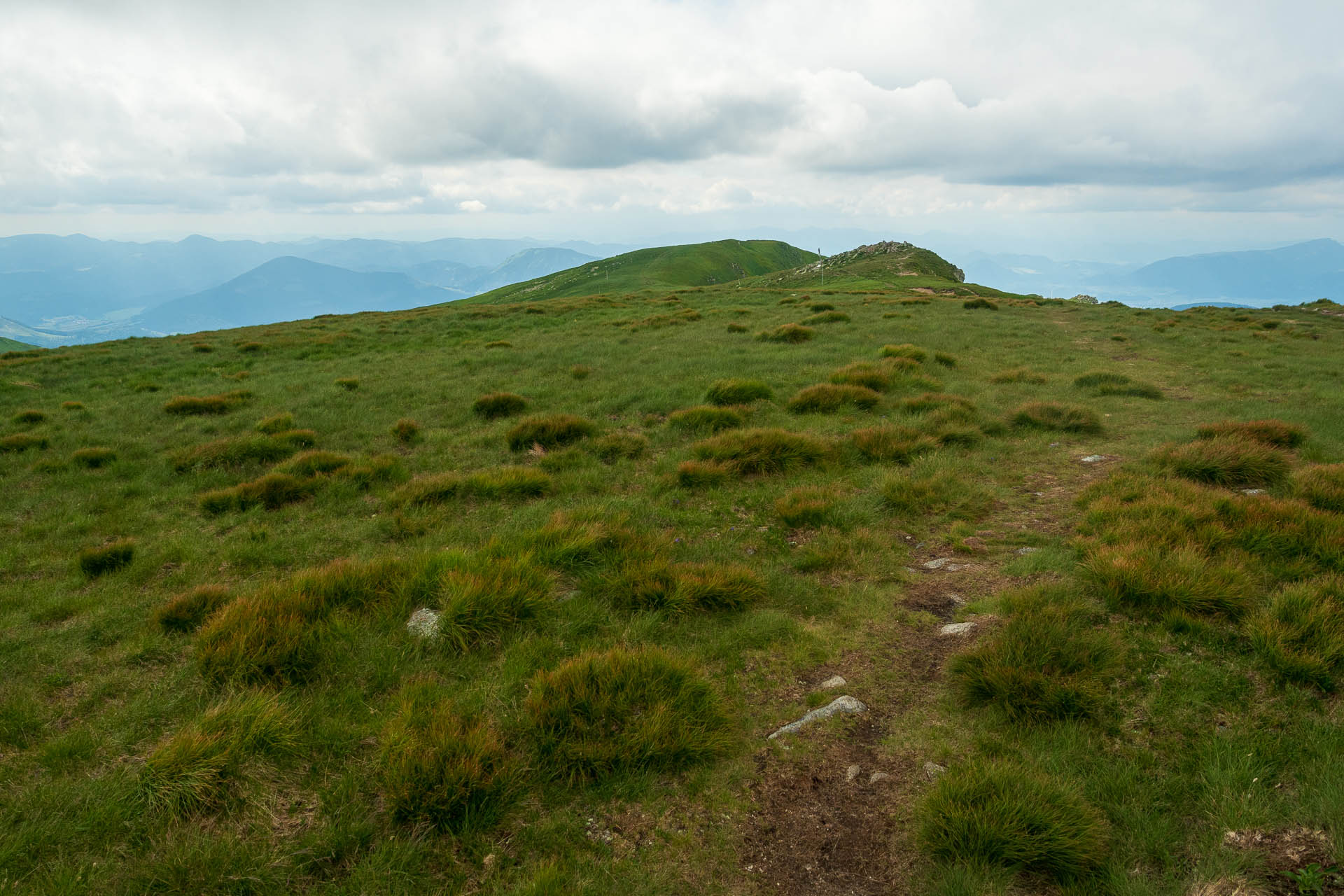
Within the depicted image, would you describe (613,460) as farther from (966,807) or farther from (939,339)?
(939,339)

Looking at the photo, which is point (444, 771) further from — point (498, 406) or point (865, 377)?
point (865, 377)

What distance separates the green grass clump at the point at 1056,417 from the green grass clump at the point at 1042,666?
7969 millimetres

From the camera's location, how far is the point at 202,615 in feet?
18.8

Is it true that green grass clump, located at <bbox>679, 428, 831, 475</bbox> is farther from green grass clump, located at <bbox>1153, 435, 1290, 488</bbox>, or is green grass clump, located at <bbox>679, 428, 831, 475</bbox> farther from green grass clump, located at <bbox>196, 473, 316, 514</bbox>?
green grass clump, located at <bbox>196, 473, 316, 514</bbox>

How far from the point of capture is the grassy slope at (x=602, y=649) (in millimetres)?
3453

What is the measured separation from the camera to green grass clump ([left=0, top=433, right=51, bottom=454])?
40.2 feet

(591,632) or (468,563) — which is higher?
(468,563)

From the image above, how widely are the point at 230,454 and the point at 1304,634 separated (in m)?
14.6

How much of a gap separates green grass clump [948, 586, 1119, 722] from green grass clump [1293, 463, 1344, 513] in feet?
14.3

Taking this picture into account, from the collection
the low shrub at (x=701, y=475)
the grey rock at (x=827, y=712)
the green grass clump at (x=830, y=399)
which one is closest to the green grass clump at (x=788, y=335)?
the green grass clump at (x=830, y=399)

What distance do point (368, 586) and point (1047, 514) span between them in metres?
8.26

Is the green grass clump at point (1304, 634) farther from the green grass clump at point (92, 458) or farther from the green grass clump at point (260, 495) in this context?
the green grass clump at point (92, 458)

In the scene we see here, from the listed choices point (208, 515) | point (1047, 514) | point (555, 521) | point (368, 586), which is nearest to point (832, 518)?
point (1047, 514)

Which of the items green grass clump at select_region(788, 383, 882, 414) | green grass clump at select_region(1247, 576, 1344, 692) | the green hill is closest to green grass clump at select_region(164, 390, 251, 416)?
green grass clump at select_region(788, 383, 882, 414)
